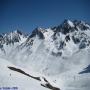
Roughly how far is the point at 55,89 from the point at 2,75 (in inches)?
395

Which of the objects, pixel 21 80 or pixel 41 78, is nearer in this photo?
pixel 21 80

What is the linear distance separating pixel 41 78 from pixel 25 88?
29.8 ft

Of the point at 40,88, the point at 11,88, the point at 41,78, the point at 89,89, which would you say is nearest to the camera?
the point at 11,88

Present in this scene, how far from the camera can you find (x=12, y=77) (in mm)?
30672

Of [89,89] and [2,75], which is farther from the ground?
[89,89]

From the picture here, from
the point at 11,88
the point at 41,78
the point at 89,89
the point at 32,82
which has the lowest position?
the point at 11,88

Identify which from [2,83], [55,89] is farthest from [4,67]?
[55,89]

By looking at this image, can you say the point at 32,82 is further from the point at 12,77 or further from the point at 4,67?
the point at 4,67

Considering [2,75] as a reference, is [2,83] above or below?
below

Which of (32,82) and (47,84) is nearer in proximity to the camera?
(32,82)

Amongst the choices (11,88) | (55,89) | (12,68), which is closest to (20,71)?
(12,68)

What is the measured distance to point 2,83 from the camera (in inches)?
1103

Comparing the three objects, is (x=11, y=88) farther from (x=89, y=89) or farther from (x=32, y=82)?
(x=89, y=89)

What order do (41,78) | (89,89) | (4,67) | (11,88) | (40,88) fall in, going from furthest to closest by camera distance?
(89,89) → (41,78) → (4,67) → (40,88) → (11,88)
